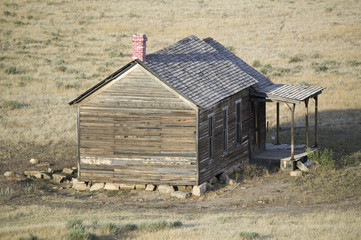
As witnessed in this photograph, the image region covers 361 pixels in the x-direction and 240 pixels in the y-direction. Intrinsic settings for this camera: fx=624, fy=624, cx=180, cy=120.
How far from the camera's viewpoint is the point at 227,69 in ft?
75.0

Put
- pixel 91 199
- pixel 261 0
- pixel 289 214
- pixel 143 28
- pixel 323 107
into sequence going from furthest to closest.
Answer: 1. pixel 261 0
2. pixel 143 28
3. pixel 323 107
4. pixel 91 199
5. pixel 289 214

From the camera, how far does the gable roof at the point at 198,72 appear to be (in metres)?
19.8

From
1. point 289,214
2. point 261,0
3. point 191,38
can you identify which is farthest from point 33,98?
point 261,0

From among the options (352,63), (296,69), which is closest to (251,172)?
(296,69)

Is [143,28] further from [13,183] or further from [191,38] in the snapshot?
[13,183]

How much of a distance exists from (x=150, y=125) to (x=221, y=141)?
281 cm

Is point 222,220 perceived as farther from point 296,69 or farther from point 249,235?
point 296,69

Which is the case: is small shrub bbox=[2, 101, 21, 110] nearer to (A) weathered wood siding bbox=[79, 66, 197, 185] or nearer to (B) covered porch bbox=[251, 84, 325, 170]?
(A) weathered wood siding bbox=[79, 66, 197, 185]

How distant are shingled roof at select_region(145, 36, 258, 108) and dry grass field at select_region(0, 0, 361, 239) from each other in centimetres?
377

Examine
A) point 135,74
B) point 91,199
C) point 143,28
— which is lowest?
point 91,199

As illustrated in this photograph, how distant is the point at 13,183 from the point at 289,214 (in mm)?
9283

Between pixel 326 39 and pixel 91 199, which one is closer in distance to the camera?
pixel 91 199

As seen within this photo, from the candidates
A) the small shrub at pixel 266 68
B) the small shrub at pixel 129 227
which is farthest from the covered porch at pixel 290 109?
the small shrub at pixel 266 68

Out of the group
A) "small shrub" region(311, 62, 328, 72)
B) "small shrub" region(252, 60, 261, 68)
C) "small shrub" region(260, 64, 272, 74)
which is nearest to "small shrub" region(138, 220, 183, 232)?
"small shrub" region(260, 64, 272, 74)
